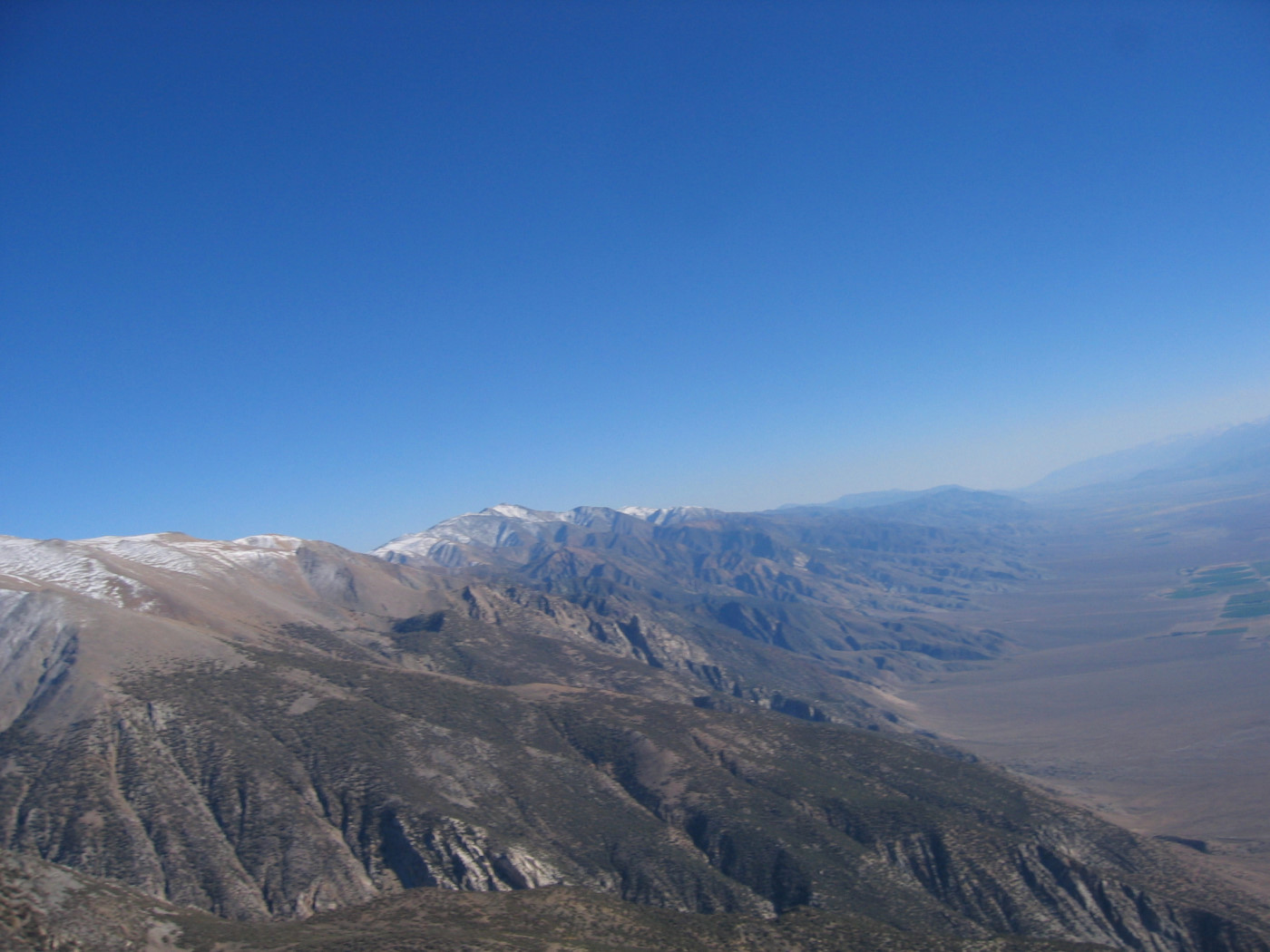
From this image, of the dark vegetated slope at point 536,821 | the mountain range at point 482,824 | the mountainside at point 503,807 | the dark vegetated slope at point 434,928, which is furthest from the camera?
the dark vegetated slope at point 536,821

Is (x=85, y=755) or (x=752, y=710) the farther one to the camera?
(x=752, y=710)

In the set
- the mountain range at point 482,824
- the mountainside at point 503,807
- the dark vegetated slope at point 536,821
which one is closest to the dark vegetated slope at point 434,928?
the mountain range at point 482,824

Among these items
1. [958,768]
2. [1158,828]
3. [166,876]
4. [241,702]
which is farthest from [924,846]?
[241,702]

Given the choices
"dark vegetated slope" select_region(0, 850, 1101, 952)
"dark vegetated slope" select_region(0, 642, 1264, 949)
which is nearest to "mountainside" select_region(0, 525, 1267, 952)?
"dark vegetated slope" select_region(0, 642, 1264, 949)

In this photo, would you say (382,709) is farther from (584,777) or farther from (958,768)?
(958,768)

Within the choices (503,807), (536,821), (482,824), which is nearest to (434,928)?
(482,824)

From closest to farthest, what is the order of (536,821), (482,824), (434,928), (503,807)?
(434,928) → (482,824) → (536,821) → (503,807)

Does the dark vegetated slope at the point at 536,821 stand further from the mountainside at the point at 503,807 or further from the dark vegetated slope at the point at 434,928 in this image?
the dark vegetated slope at the point at 434,928

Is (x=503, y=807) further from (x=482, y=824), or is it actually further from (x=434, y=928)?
(x=434, y=928)

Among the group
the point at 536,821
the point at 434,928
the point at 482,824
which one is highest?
the point at 434,928

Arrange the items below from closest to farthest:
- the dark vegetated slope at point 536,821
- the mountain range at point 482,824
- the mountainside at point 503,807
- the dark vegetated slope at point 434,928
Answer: the dark vegetated slope at point 434,928, the mountain range at point 482,824, the mountainside at point 503,807, the dark vegetated slope at point 536,821

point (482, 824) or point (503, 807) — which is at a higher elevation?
point (482, 824)
